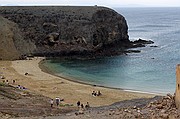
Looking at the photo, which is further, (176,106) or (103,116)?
(103,116)

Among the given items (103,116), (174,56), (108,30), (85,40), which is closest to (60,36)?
(85,40)

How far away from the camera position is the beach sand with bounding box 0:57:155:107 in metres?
36.5

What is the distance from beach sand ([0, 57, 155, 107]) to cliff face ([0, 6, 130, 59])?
1566 centimetres

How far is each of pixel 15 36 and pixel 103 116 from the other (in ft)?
193

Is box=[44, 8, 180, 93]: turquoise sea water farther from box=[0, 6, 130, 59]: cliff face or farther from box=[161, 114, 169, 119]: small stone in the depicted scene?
box=[161, 114, 169, 119]: small stone

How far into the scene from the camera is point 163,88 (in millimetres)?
43750

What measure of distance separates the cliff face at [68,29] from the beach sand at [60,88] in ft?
51.4

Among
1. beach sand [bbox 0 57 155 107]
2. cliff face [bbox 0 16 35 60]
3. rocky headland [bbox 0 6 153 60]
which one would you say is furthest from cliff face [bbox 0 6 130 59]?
beach sand [bbox 0 57 155 107]

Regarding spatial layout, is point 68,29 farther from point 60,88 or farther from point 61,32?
point 60,88

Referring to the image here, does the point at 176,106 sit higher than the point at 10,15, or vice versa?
the point at 10,15

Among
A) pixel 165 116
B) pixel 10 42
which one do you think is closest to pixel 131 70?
pixel 10 42

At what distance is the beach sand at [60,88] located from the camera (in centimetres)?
3647

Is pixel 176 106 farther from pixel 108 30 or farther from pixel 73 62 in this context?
pixel 108 30

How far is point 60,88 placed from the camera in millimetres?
41750
